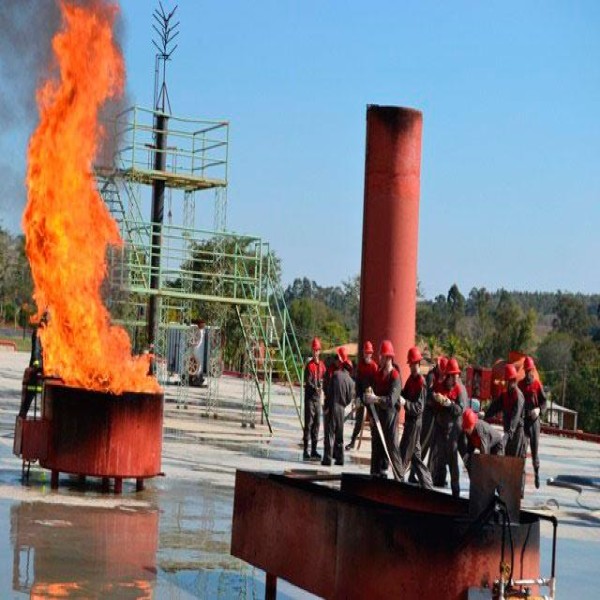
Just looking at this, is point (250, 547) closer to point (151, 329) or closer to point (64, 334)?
point (64, 334)

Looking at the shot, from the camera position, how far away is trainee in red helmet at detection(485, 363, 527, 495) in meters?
16.8

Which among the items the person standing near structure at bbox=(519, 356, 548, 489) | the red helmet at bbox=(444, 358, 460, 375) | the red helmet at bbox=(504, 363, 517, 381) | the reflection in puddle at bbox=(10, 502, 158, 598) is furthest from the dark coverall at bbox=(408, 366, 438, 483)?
the reflection in puddle at bbox=(10, 502, 158, 598)

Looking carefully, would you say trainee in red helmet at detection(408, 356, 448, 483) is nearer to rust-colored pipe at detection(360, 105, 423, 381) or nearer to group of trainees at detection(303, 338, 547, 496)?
group of trainees at detection(303, 338, 547, 496)

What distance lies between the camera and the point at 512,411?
55.2 feet

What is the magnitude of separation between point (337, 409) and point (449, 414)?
12.6 feet

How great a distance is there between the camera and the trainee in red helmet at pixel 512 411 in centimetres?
1680

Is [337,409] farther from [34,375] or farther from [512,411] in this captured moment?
[34,375]

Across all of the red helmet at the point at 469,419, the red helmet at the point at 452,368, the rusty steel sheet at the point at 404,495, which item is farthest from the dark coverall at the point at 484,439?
the rusty steel sheet at the point at 404,495

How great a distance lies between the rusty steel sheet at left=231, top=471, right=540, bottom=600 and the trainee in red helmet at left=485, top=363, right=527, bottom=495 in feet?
29.6

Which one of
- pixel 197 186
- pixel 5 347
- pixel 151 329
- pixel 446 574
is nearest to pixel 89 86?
pixel 446 574

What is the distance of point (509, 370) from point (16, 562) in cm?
873

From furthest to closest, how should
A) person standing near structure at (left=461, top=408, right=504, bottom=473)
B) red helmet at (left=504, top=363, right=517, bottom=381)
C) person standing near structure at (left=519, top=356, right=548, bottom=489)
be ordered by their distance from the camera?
person standing near structure at (left=519, top=356, right=548, bottom=489), red helmet at (left=504, top=363, right=517, bottom=381), person standing near structure at (left=461, top=408, right=504, bottom=473)

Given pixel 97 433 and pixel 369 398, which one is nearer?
pixel 97 433

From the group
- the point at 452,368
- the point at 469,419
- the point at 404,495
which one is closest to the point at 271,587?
the point at 404,495
